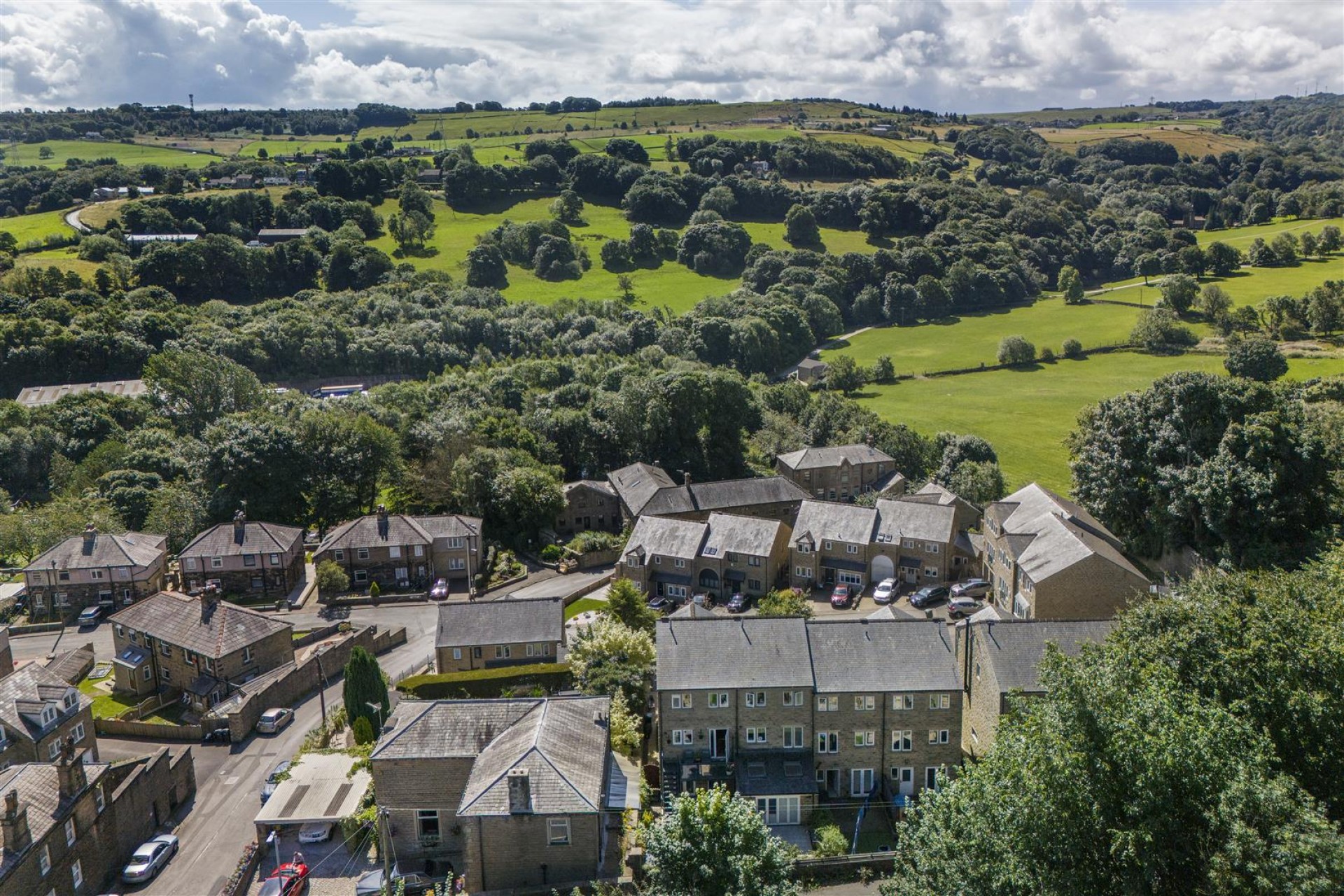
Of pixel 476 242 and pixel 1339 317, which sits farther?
pixel 476 242

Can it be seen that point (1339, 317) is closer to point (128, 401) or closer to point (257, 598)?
point (257, 598)

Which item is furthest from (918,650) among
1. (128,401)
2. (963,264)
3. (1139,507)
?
(963,264)

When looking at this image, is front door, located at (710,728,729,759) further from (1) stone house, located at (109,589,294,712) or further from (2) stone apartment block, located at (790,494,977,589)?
(2) stone apartment block, located at (790,494,977,589)

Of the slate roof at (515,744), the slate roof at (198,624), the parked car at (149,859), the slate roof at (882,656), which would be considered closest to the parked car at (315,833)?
the slate roof at (515,744)

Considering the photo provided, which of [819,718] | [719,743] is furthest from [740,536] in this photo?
[719,743]

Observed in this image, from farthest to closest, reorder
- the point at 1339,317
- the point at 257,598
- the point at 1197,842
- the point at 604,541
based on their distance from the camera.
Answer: the point at 1339,317, the point at 604,541, the point at 257,598, the point at 1197,842
